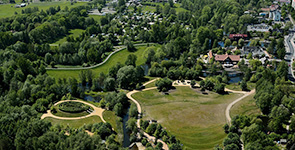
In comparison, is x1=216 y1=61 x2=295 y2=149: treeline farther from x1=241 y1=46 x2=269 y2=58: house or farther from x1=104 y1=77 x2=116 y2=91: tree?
x1=104 y1=77 x2=116 y2=91: tree

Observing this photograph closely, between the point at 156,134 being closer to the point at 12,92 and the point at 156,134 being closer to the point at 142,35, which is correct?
the point at 12,92

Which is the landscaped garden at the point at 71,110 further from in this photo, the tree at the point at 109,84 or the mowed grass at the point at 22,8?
the mowed grass at the point at 22,8

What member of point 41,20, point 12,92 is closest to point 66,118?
point 12,92

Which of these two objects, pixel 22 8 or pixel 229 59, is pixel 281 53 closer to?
pixel 229 59

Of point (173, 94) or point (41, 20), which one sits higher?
point (41, 20)

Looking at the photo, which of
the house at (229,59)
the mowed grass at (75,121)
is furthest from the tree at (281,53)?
the mowed grass at (75,121)

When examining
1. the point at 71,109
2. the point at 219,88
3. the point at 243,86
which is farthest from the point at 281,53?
the point at 71,109
